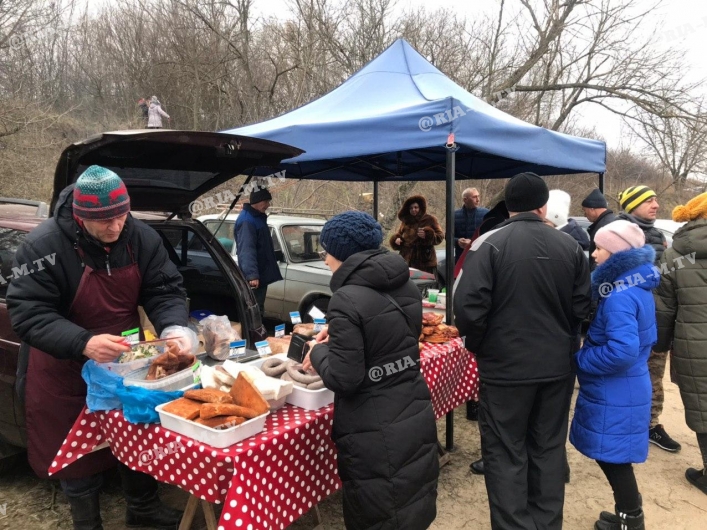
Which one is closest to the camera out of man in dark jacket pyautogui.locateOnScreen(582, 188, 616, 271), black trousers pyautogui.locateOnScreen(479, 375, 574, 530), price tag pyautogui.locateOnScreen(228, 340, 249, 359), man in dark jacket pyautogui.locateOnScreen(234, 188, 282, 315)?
black trousers pyautogui.locateOnScreen(479, 375, 574, 530)

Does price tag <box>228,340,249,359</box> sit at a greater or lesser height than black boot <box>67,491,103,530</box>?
greater

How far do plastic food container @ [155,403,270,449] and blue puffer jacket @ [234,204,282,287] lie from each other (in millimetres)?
3081

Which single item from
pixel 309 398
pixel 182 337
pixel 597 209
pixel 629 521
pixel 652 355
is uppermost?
pixel 597 209

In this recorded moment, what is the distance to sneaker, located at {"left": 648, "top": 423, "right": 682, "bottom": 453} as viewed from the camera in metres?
3.80

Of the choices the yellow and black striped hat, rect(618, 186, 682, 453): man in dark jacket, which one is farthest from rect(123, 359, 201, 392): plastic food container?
the yellow and black striped hat

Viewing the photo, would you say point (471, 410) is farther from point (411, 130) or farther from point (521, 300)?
point (411, 130)

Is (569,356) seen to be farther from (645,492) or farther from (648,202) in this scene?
(648,202)

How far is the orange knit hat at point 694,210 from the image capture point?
314 centimetres

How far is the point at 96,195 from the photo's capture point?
1.93 meters

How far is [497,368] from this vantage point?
2301mm

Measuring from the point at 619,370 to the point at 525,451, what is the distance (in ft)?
2.05

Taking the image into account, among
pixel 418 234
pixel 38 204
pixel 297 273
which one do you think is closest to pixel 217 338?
pixel 38 204

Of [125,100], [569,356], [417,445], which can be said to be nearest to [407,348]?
→ [417,445]

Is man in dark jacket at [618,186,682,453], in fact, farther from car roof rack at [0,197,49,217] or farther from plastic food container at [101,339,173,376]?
car roof rack at [0,197,49,217]
